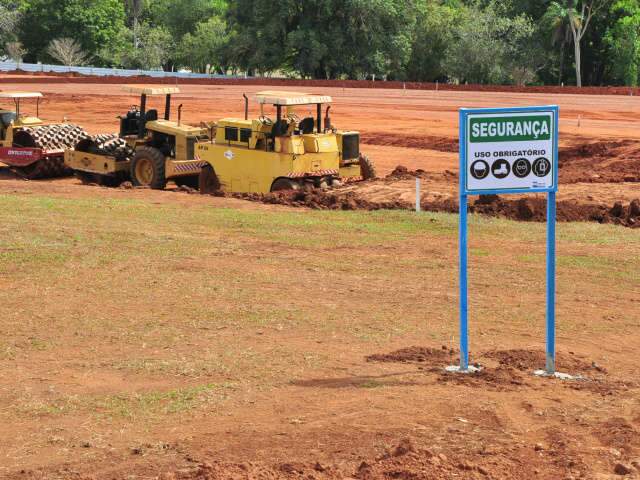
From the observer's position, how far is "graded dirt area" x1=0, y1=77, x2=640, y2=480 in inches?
303

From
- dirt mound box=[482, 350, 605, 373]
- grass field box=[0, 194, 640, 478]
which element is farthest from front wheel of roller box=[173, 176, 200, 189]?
dirt mound box=[482, 350, 605, 373]

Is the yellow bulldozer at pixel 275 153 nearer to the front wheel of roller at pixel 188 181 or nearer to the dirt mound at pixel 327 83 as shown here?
the front wheel of roller at pixel 188 181

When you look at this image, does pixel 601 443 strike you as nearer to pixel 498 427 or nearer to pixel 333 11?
pixel 498 427

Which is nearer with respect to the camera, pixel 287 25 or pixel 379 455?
pixel 379 455

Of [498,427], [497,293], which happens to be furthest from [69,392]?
[497,293]

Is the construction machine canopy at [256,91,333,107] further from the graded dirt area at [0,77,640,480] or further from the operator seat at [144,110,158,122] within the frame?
the operator seat at [144,110,158,122]

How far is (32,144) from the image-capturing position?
92.5ft

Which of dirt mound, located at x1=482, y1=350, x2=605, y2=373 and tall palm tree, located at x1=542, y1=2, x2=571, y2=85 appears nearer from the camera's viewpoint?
dirt mound, located at x1=482, y1=350, x2=605, y2=373

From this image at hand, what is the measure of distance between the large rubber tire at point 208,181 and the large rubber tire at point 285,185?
1.50 metres

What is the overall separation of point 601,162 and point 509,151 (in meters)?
21.5

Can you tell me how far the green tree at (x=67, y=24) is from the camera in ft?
300

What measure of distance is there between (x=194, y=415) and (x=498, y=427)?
2366 mm

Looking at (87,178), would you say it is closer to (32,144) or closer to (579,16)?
(32,144)

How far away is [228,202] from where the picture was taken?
22.2 meters
